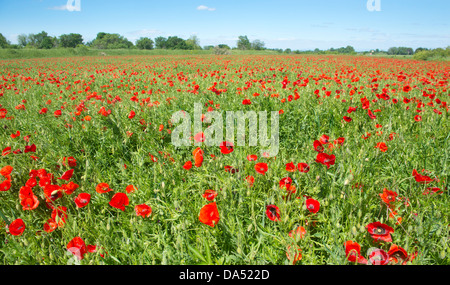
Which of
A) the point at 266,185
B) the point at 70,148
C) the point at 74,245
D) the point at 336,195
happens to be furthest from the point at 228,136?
the point at 74,245

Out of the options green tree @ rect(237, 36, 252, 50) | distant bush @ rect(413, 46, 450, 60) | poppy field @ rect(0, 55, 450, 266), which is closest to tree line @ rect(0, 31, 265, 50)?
green tree @ rect(237, 36, 252, 50)

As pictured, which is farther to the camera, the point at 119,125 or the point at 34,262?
the point at 119,125

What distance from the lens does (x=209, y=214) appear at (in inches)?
50.3

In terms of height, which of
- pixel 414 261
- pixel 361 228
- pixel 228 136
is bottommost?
pixel 414 261

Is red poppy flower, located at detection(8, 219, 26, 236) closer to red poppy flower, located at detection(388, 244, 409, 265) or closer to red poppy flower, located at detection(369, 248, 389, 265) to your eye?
red poppy flower, located at detection(369, 248, 389, 265)

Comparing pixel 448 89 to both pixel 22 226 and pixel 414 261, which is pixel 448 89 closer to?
pixel 414 261

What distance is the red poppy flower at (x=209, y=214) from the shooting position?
1.26m

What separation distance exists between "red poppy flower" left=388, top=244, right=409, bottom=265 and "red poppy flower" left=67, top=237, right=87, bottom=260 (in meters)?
1.44

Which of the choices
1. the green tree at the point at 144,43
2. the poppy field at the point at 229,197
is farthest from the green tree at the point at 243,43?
the poppy field at the point at 229,197

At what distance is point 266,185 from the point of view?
75.4 inches

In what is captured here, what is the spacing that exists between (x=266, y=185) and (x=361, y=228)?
779mm

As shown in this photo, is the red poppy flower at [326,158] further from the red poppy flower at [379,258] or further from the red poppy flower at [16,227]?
the red poppy flower at [16,227]

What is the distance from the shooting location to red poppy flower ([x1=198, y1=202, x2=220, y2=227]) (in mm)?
1256

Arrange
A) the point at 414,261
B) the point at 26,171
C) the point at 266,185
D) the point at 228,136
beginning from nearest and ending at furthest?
the point at 414,261 → the point at 266,185 → the point at 26,171 → the point at 228,136
